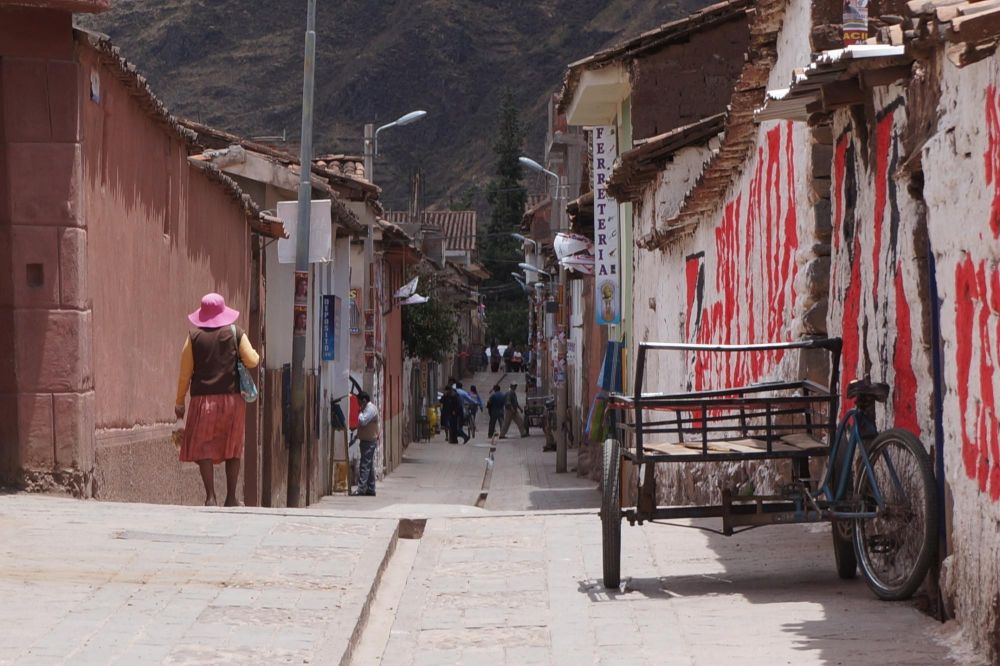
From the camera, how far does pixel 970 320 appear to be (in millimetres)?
6320

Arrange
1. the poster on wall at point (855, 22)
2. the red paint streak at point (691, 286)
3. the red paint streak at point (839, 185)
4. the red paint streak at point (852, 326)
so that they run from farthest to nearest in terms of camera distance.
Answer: the red paint streak at point (691, 286) < the red paint streak at point (839, 185) < the red paint streak at point (852, 326) < the poster on wall at point (855, 22)

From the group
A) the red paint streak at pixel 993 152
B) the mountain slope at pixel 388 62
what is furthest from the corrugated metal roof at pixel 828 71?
the mountain slope at pixel 388 62

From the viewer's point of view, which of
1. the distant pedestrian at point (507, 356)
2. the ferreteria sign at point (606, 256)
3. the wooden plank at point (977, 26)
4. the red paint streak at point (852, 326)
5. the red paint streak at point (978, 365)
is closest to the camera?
the wooden plank at point (977, 26)

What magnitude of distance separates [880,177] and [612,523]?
87.8 inches

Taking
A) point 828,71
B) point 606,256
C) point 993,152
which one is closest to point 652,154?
point 606,256

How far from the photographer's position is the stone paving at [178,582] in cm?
633

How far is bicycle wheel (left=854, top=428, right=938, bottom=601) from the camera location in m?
6.67

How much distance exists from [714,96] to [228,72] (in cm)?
10574

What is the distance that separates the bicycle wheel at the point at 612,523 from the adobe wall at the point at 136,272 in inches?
172

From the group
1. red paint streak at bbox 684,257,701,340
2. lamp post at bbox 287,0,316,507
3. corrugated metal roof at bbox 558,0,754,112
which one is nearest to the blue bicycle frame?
red paint streak at bbox 684,257,701,340

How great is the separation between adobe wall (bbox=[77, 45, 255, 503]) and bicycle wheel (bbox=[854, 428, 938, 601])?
5771mm

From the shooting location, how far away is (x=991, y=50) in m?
5.80

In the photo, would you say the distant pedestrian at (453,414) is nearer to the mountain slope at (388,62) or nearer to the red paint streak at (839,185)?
the red paint streak at (839,185)

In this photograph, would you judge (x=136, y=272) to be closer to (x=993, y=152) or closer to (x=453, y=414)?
(x=993, y=152)
